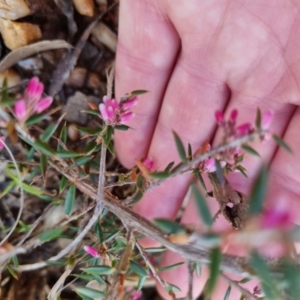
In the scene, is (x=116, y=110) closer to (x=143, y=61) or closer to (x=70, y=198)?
(x=70, y=198)

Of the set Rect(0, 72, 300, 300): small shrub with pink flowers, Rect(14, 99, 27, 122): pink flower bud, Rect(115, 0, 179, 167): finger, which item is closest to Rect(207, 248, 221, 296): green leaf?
Rect(0, 72, 300, 300): small shrub with pink flowers

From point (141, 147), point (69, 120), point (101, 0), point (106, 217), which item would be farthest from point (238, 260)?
point (101, 0)

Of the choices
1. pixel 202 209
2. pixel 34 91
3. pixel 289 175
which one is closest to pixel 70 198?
pixel 34 91

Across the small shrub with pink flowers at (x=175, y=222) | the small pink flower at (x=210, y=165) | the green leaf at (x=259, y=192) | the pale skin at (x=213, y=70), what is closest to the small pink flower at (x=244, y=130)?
the small shrub with pink flowers at (x=175, y=222)

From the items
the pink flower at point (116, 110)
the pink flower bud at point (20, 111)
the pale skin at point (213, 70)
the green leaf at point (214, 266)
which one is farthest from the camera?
the pale skin at point (213, 70)

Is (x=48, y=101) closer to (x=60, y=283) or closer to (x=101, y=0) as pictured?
(x=60, y=283)

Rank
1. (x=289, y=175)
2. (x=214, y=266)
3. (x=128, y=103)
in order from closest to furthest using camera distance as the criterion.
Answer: (x=214, y=266)
(x=128, y=103)
(x=289, y=175)

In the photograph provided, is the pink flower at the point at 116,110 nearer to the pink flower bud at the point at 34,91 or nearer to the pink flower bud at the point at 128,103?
the pink flower bud at the point at 128,103

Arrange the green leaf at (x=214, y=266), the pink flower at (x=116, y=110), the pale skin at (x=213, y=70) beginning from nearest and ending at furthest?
the green leaf at (x=214, y=266)
the pink flower at (x=116, y=110)
the pale skin at (x=213, y=70)
